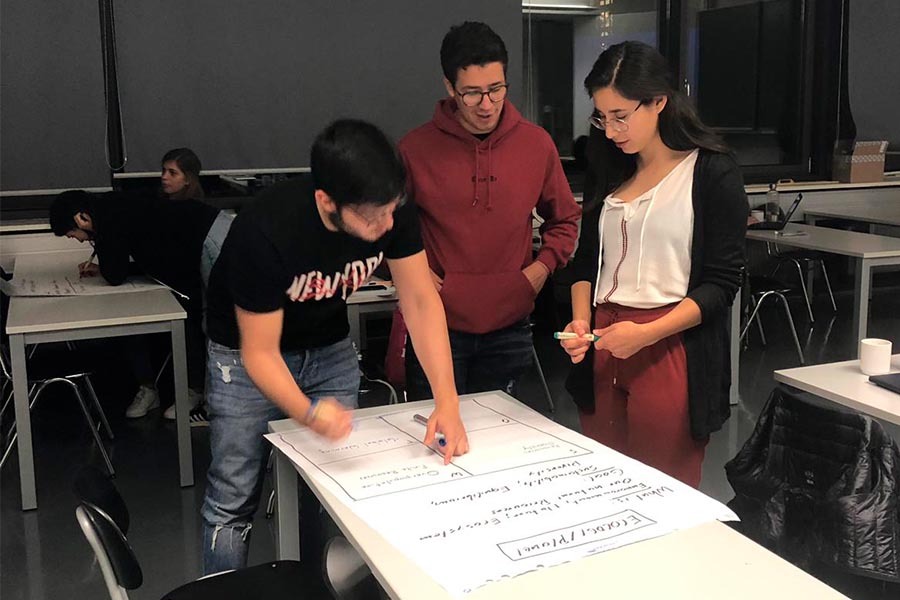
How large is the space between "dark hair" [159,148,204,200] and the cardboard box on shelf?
4.72m

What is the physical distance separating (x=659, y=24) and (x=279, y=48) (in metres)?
2.98

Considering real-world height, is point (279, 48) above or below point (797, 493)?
above

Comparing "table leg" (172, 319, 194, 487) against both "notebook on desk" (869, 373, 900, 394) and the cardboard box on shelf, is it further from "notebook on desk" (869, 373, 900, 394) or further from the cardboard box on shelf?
the cardboard box on shelf

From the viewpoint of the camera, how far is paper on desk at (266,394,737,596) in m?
1.19

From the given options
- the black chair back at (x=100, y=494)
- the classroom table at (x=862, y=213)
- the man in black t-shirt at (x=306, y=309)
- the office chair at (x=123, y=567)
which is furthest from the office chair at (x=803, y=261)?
the black chair back at (x=100, y=494)

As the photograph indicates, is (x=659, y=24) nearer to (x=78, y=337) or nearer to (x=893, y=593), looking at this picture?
(x=78, y=337)

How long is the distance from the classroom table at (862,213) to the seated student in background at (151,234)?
4.14 metres

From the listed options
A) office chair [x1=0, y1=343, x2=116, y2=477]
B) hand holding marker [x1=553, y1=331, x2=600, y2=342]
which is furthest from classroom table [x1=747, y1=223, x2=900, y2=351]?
office chair [x1=0, y1=343, x2=116, y2=477]

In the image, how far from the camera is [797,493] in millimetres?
1784

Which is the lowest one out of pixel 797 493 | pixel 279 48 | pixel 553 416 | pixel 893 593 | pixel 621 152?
pixel 553 416

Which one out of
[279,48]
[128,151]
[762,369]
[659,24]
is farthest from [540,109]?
[128,151]

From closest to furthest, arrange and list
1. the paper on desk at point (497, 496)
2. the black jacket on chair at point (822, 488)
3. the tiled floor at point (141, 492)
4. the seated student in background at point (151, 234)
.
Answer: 1. the paper on desk at point (497, 496)
2. the black jacket on chair at point (822, 488)
3. the tiled floor at point (141, 492)
4. the seated student in background at point (151, 234)

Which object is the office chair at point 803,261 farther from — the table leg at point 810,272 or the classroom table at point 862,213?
the classroom table at point 862,213

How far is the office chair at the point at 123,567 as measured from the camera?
1.39 meters
